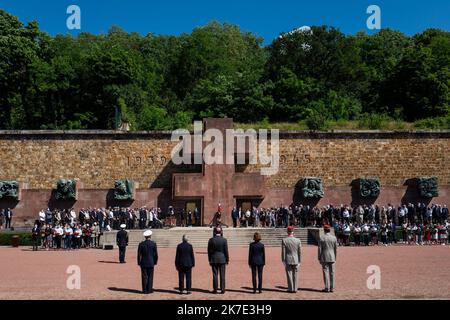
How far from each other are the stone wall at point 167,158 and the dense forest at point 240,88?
5.02 m

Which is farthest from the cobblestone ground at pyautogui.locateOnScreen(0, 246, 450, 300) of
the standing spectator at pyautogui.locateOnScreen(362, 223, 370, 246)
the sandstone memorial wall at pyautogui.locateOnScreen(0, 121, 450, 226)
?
the sandstone memorial wall at pyautogui.locateOnScreen(0, 121, 450, 226)

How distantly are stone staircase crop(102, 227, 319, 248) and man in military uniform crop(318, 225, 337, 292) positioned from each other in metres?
14.5

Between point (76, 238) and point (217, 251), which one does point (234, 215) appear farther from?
point (217, 251)

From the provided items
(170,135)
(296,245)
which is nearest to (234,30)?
(170,135)

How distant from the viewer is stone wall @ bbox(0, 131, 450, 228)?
37.5 metres

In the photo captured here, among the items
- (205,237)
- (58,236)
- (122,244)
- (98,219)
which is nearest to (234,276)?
(122,244)

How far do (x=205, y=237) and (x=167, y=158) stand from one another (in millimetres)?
9878

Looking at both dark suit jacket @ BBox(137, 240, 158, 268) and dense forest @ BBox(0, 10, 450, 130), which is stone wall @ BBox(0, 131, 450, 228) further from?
dark suit jacket @ BBox(137, 240, 158, 268)

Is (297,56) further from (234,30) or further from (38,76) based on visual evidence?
(234,30)

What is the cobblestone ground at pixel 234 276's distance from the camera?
13281mm

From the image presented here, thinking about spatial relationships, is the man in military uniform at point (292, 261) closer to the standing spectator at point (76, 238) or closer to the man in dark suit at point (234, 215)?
the standing spectator at point (76, 238)

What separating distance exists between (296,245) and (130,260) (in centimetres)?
1009

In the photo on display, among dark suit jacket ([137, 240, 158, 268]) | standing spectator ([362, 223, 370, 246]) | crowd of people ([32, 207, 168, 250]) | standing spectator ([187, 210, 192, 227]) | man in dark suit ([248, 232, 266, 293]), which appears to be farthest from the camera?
standing spectator ([187, 210, 192, 227])

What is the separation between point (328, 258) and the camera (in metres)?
13.9
